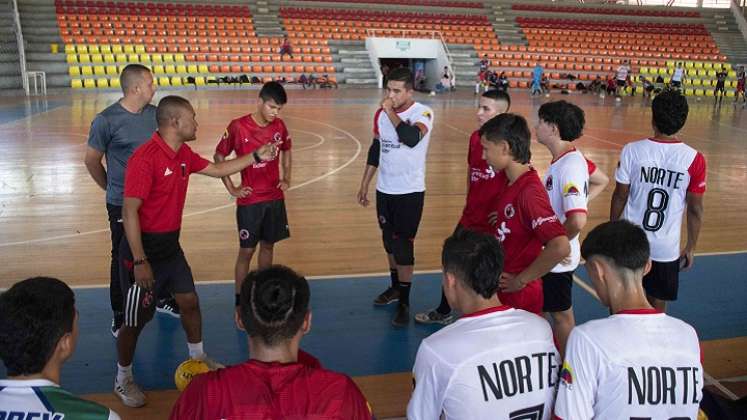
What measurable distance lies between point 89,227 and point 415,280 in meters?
3.73

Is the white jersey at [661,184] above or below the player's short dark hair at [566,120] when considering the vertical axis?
below

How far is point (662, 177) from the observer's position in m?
3.68

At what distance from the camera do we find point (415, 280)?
18.2ft

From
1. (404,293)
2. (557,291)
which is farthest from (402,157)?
(557,291)

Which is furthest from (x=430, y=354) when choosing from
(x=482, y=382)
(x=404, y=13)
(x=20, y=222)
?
(x=404, y=13)

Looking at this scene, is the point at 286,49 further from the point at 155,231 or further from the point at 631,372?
the point at 631,372

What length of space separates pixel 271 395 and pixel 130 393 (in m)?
2.10

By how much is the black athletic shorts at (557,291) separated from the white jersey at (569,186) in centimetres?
5

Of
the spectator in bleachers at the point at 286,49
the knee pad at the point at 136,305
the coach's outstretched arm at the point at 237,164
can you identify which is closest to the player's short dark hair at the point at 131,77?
the coach's outstretched arm at the point at 237,164

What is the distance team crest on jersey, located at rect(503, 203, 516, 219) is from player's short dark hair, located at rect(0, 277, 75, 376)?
202 centimetres

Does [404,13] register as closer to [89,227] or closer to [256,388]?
[89,227]

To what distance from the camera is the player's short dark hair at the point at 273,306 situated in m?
1.82

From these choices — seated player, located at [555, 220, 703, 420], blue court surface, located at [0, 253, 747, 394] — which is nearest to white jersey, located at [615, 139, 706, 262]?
blue court surface, located at [0, 253, 747, 394]

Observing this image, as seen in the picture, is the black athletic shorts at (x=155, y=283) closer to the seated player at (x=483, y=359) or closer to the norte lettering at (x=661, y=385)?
the seated player at (x=483, y=359)
